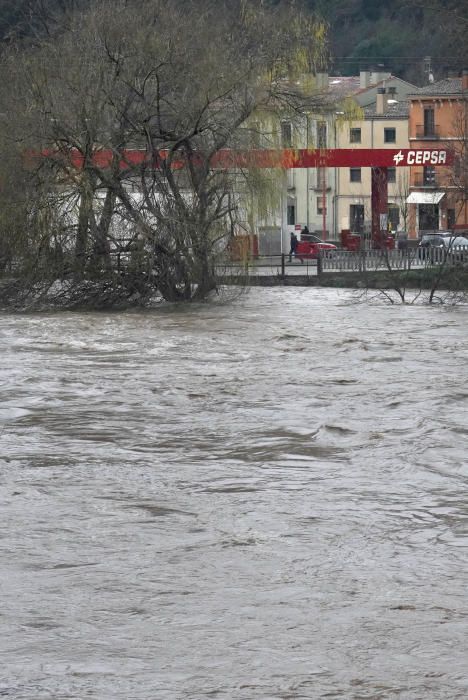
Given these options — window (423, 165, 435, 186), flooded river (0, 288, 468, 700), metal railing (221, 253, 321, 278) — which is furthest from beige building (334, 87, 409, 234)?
flooded river (0, 288, 468, 700)

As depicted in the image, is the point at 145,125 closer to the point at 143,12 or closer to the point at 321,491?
the point at 143,12

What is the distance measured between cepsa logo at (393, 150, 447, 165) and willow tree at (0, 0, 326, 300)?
20456 mm

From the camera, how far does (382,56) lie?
119 meters

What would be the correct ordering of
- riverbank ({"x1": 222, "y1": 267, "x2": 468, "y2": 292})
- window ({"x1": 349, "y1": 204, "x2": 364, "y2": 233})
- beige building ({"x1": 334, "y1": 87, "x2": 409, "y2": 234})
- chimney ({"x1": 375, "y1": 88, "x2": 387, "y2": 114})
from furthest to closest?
chimney ({"x1": 375, "y1": 88, "x2": 387, "y2": 114}) < beige building ({"x1": 334, "y1": 87, "x2": 409, "y2": 234}) < window ({"x1": 349, "y1": 204, "x2": 364, "y2": 233}) < riverbank ({"x1": 222, "y1": 267, "x2": 468, "y2": 292})

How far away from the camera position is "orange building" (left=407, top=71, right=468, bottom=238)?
8688 centimetres

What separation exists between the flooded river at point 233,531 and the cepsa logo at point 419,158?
33.9 metres

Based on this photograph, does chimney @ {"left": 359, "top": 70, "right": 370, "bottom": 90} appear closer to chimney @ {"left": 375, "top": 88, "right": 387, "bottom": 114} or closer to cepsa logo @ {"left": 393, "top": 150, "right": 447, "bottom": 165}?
chimney @ {"left": 375, "top": 88, "right": 387, "bottom": 114}

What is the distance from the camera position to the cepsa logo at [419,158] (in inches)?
2282

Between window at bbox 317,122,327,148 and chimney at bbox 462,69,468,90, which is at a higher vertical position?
chimney at bbox 462,69,468,90

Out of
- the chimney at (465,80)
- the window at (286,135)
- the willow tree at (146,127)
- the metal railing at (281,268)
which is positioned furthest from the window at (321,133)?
the chimney at (465,80)

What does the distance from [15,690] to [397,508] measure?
5601mm

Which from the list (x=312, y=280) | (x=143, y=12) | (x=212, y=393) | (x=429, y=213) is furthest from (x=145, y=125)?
(x=429, y=213)

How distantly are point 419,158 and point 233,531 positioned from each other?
46853mm

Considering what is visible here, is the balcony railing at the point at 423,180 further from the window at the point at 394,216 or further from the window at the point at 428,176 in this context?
the window at the point at 394,216
